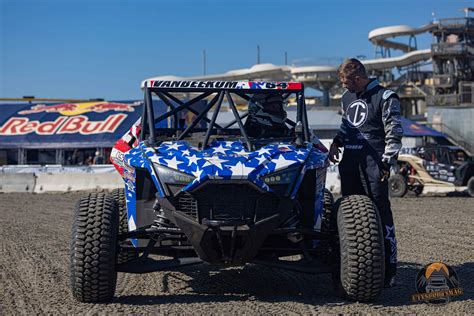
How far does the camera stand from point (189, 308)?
5195 mm

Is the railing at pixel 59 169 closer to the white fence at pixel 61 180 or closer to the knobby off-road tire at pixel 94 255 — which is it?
the white fence at pixel 61 180

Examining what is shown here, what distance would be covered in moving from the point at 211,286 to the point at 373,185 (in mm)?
1687

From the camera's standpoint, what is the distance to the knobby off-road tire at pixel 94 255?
5.14m

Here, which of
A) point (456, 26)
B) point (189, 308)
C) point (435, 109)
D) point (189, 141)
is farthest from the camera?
point (456, 26)

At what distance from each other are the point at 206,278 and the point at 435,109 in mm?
35740

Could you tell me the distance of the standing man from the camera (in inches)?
240

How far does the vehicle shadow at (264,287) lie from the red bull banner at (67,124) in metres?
21.8

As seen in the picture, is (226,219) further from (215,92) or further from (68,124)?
(68,124)

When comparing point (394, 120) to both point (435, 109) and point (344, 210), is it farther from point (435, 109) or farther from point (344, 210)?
point (435, 109)

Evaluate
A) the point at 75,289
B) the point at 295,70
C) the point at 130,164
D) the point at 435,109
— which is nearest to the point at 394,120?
the point at 130,164

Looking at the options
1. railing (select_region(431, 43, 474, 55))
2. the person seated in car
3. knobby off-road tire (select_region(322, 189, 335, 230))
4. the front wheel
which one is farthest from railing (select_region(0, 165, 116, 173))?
railing (select_region(431, 43, 474, 55))

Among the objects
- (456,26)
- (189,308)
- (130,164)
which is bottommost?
(189,308)

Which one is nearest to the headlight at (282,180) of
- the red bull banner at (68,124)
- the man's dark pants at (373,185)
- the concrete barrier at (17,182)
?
the man's dark pants at (373,185)

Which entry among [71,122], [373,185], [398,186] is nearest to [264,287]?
[373,185]
